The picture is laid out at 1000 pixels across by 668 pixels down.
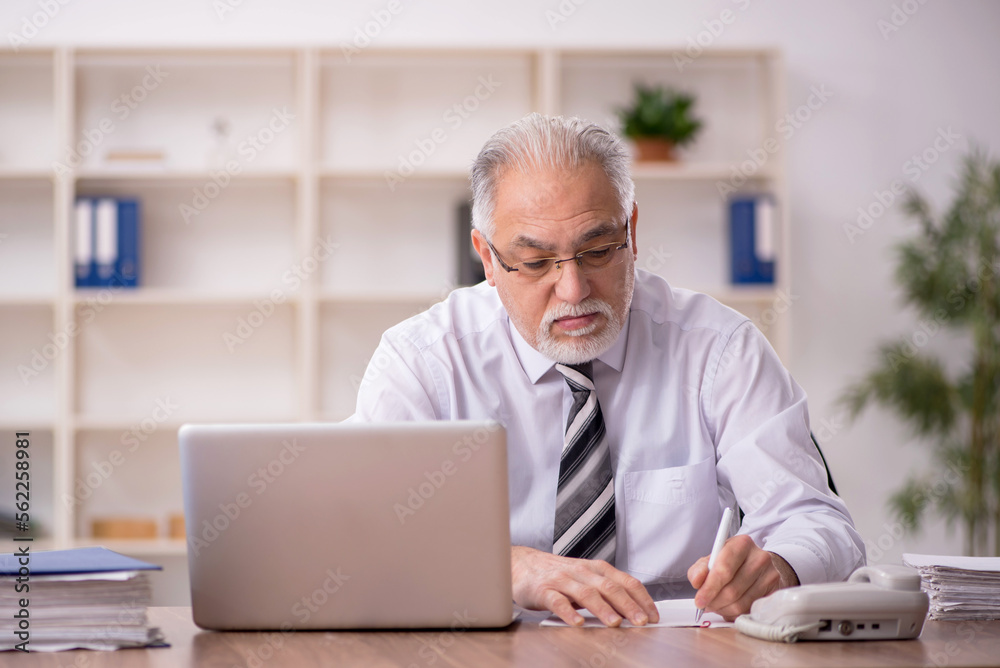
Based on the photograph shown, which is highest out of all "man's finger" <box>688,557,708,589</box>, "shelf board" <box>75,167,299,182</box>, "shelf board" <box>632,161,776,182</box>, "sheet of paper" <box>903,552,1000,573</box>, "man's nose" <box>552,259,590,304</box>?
"shelf board" <box>632,161,776,182</box>

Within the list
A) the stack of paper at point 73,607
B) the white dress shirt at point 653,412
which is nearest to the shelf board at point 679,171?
the white dress shirt at point 653,412

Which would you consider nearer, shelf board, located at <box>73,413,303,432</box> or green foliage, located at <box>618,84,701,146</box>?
shelf board, located at <box>73,413,303,432</box>

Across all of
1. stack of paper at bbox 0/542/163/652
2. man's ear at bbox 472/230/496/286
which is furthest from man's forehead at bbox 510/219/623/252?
stack of paper at bbox 0/542/163/652

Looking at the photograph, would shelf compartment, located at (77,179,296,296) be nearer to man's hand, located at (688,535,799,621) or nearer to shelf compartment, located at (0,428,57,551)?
shelf compartment, located at (0,428,57,551)

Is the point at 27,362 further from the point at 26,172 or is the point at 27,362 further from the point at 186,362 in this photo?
the point at 26,172

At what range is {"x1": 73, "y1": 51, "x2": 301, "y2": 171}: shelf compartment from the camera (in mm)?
3502

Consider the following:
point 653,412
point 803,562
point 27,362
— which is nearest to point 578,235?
point 653,412

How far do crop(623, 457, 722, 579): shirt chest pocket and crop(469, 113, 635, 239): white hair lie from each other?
457 millimetres

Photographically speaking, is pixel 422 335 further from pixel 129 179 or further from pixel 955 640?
pixel 129 179

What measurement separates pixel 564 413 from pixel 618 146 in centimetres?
47

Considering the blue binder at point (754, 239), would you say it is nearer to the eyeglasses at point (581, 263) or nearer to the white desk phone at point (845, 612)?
the eyeglasses at point (581, 263)

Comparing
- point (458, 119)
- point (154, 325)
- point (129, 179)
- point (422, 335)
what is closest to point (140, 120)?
point (129, 179)

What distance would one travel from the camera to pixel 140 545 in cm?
321

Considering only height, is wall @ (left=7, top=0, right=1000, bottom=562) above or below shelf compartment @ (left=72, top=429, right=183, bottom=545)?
above
